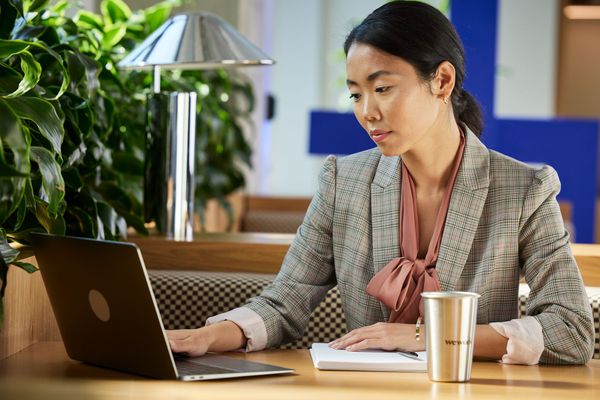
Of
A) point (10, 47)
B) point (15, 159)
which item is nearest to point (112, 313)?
point (15, 159)

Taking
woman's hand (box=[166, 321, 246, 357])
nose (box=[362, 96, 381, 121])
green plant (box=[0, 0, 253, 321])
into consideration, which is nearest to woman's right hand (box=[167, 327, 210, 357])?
woman's hand (box=[166, 321, 246, 357])

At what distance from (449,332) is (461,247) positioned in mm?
471

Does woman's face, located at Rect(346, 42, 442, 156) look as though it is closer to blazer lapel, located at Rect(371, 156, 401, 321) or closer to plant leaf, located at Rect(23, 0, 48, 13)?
blazer lapel, located at Rect(371, 156, 401, 321)

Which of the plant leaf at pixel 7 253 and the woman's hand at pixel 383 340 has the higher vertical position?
the plant leaf at pixel 7 253

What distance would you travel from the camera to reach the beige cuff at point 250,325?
1730 millimetres

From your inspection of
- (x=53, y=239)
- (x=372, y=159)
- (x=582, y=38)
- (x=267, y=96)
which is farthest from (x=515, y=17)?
(x=53, y=239)

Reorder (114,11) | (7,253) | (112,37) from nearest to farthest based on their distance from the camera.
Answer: (7,253)
(112,37)
(114,11)

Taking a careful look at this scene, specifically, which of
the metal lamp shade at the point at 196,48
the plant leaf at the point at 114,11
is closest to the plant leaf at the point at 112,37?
the plant leaf at the point at 114,11

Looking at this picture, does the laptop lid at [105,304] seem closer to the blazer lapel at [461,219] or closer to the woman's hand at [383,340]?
the woman's hand at [383,340]

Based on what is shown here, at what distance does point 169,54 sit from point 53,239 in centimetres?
122

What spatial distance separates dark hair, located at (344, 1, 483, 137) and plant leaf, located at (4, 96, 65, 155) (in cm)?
55

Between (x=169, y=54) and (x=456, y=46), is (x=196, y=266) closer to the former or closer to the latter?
(x=169, y=54)

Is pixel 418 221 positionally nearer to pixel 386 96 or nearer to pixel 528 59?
pixel 386 96

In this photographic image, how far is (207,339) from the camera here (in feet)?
5.38
